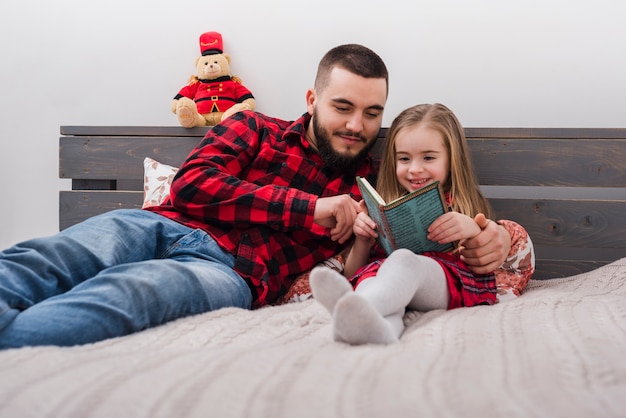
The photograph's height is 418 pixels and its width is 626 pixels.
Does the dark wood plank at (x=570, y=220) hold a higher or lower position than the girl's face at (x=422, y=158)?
lower

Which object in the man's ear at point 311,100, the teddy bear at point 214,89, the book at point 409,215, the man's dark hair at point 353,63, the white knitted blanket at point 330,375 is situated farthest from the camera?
the teddy bear at point 214,89

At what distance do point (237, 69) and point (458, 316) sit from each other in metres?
1.28

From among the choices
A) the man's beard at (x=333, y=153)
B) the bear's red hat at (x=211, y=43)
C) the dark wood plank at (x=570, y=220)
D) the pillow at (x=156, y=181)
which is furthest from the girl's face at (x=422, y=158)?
the bear's red hat at (x=211, y=43)

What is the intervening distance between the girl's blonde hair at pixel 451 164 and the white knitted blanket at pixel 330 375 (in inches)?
20.6

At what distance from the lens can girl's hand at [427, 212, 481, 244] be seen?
113 centimetres

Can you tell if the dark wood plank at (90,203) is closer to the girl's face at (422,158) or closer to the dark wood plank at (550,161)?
the girl's face at (422,158)

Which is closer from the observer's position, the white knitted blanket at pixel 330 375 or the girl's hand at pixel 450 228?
the white knitted blanket at pixel 330 375

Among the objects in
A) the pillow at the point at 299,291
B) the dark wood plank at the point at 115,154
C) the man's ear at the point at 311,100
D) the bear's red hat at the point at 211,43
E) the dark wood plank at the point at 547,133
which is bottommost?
the pillow at the point at 299,291

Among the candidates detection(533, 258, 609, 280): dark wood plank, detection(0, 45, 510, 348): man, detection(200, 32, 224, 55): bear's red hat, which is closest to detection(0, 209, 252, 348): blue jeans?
detection(0, 45, 510, 348): man

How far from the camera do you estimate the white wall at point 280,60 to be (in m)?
1.73

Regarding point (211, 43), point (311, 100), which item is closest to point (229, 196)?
point (311, 100)

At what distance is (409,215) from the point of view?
1116mm

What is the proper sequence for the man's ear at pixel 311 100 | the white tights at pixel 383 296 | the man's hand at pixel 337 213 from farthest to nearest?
the man's ear at pixel 311 100 < the man's hand at pixel 337 213 < the white tights at pixel 383 296

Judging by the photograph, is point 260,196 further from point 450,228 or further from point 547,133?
point 547,133
